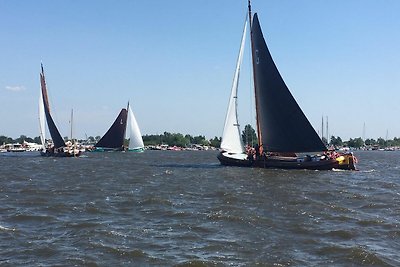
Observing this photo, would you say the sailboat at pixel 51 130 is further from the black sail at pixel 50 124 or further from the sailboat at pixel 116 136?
the sailboat at pixel 116 136

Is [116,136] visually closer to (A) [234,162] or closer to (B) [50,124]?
(B) [50,124]

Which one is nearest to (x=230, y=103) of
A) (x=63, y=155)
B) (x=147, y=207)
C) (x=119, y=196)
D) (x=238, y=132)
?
(x=238, y=132)

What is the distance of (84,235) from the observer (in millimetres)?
16016

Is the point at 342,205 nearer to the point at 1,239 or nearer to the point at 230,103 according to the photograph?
the point at 1,239

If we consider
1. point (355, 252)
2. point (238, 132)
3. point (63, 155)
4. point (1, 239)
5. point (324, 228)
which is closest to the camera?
point (355, 252)

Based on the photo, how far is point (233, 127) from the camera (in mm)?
48250

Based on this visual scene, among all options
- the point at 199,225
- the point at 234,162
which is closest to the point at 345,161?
the point at 234,162

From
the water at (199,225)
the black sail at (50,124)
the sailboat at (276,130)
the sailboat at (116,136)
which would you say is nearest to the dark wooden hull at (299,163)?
the sailboat at (276,130)

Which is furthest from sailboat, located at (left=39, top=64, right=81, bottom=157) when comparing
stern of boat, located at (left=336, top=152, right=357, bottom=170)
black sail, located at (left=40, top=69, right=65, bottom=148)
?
stern of boat, located at (left=336, top=152, right=357, bottom=170)

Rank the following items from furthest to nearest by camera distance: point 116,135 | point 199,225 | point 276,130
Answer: point 116,135 < point 276,130 < point 199,225

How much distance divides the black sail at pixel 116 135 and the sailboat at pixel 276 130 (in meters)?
72.6

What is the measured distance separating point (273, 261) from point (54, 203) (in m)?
13.1

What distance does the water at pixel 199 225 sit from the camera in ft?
44.3

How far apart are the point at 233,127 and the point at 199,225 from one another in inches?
1213
